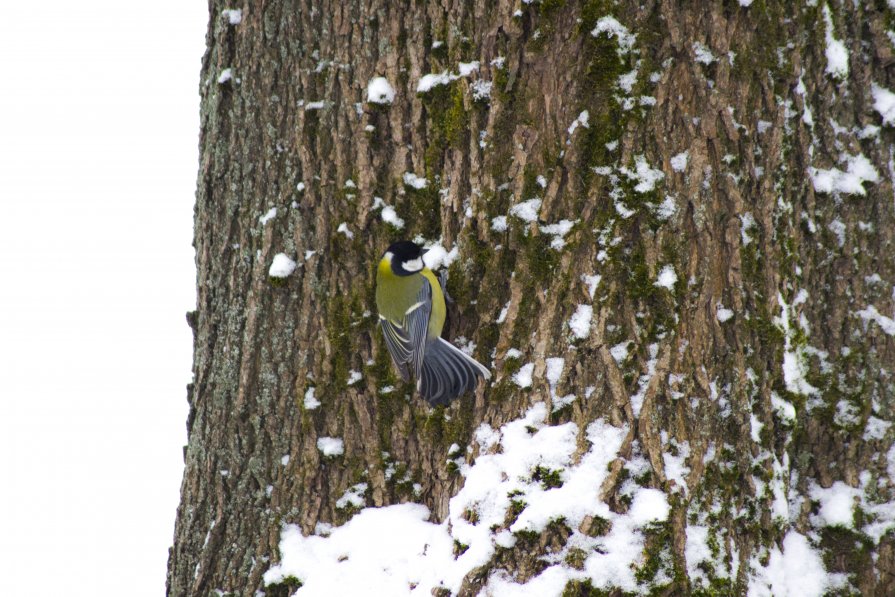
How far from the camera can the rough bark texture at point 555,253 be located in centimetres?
201

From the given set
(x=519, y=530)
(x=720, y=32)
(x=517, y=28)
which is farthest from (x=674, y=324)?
(x=517, y=28)

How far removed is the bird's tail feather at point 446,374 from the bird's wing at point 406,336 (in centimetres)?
7

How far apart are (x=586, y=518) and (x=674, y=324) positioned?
22.9 inches

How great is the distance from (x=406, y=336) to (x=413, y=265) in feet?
0.78

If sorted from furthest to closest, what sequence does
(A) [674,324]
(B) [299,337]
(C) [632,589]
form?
(B) [299,337] → (A) [674,324] → (C) [632,589]

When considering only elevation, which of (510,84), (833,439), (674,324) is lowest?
(833,439)

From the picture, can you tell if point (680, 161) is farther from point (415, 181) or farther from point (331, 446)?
point (331, 446)

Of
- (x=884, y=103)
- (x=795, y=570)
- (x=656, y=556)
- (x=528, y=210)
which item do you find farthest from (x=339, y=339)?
(x=884, y=103)

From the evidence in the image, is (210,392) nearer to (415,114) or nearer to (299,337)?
(299,337)

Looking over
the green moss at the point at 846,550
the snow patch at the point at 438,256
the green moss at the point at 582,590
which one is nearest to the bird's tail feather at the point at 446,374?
the snow patch at the point at 438,256

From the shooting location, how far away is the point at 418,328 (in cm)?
240

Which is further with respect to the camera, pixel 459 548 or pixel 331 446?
pixel 331 446

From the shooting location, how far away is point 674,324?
6.53ft

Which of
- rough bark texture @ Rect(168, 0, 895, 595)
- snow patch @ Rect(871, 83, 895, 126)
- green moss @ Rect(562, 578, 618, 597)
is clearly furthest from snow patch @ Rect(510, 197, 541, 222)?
snow patch @ Rect(871, 83, 895, 126)
